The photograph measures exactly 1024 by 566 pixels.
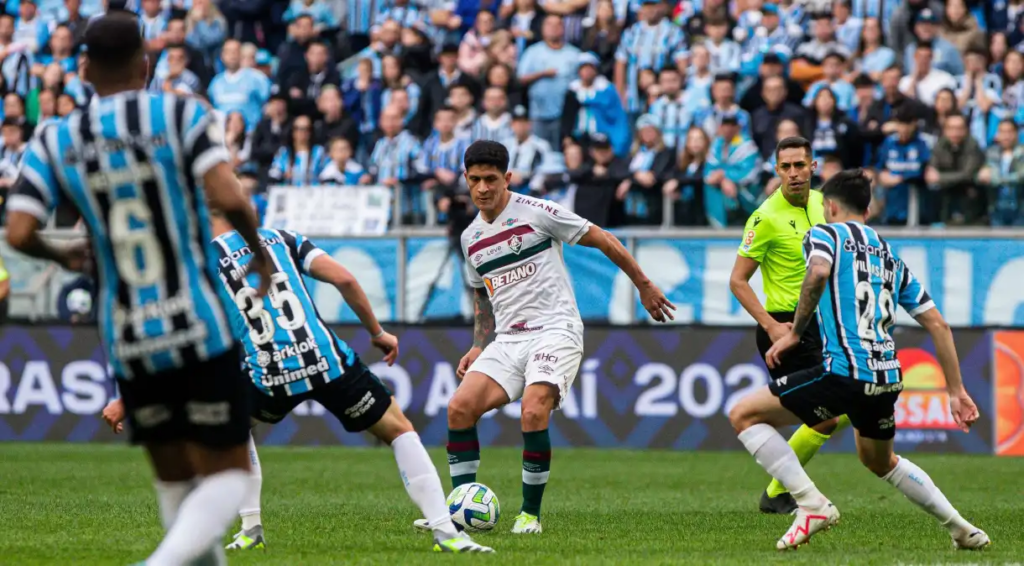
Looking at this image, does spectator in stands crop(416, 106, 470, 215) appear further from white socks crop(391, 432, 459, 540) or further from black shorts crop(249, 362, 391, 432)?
white socks crop(391, 432, 459, 540)

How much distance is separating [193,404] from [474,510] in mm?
3654

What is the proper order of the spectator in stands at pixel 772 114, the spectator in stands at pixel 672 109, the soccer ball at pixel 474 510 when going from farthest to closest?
1. the spectator in stands at pixel 672 109
2. the spectator in stands at pixel 772 114
3. the soccer ball at pixel 474 510

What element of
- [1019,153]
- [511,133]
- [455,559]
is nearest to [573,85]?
[511,133]

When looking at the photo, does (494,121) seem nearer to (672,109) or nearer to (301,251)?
(672,109)

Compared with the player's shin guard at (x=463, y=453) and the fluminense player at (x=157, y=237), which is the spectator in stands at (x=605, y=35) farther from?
the fluminense player at (x=157, y=237)

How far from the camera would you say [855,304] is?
25.5 ft

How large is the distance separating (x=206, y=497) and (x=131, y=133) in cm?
128

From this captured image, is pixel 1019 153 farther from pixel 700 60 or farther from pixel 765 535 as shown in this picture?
pixel 765 535

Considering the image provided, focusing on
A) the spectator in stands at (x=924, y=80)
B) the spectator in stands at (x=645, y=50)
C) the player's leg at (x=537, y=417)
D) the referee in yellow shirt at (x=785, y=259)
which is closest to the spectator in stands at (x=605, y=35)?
the spectator in stands at (x=645, y=50)

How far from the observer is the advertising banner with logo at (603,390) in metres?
16.0

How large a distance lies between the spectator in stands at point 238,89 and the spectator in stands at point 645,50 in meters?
5.26

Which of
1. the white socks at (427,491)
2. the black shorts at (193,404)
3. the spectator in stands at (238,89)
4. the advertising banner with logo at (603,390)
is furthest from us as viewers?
the spectator in stands at (238,89)

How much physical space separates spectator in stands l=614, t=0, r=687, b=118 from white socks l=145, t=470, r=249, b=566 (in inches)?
596

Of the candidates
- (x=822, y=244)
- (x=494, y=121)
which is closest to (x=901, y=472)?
(x=822, y=244)
